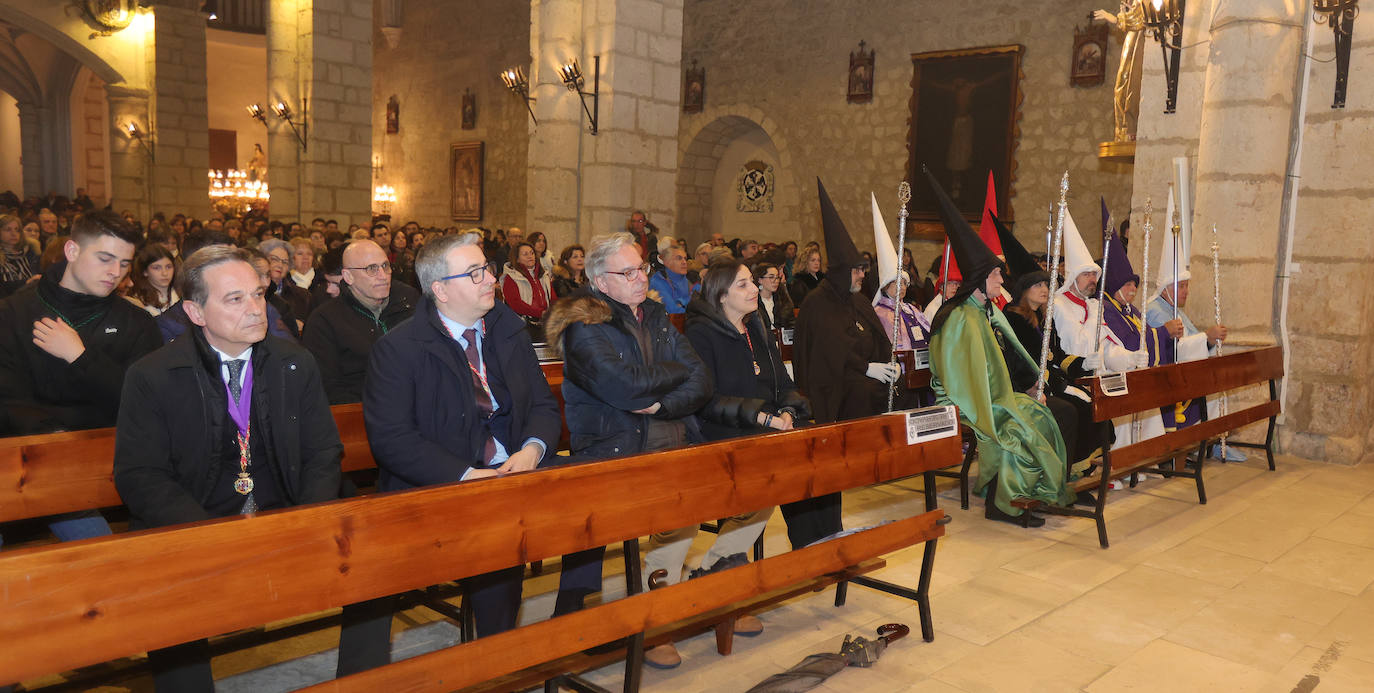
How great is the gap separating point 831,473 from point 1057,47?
11108 millimetres

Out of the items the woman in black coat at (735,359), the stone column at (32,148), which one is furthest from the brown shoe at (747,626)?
the stone column at (32,148)

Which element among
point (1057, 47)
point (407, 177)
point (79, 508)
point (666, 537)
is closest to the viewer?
point (79, 508)

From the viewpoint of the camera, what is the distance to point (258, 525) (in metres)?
1.86

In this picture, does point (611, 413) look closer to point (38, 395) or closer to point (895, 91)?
point (38, 395)

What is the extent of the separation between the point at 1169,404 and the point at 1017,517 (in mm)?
1055

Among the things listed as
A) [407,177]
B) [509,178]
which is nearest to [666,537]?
[509,178]

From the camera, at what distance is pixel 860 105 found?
1455 centimetres

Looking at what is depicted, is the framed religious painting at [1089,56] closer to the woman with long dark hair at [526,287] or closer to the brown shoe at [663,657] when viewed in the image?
the woman with long dark hair at [526,287]

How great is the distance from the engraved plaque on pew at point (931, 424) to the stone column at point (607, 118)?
5.53 meters

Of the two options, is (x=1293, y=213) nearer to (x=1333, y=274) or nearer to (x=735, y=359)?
(x=1333, y=274)

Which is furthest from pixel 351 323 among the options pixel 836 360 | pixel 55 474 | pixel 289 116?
pixel 289 116

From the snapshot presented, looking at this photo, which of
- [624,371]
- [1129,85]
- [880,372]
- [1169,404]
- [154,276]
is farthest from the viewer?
[1129,85]

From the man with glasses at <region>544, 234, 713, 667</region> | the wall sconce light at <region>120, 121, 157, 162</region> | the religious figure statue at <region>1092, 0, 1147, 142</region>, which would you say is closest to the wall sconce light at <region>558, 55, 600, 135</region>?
the religious figure statue at <region>1092, 0, 1147, 142</region>

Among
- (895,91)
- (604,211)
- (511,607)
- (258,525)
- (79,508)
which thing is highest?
(895,91)
